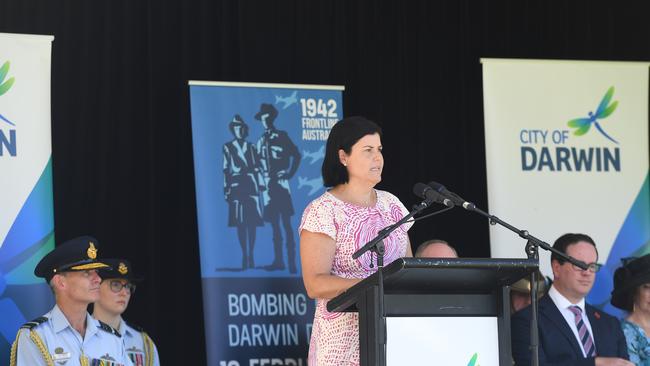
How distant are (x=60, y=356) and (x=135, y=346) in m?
1.09

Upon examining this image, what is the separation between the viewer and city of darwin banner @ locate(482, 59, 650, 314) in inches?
255

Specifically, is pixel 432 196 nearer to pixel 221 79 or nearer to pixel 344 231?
pixel 344 231

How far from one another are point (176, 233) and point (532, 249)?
11.0 feet

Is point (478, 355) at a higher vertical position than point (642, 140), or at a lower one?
lower

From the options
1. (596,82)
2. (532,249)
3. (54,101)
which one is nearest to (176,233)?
(54,101)

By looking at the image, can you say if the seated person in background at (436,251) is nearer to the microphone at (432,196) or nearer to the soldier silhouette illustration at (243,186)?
the soldier silhouette illustration at (243,186)

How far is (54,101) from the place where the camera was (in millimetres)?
6344

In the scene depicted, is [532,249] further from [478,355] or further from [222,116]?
[222,116]

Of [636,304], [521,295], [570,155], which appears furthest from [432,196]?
[570,155]

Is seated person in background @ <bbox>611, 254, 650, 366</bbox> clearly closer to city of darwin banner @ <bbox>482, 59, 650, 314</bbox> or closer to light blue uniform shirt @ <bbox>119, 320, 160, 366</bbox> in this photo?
city of darwin banner @ <bbox>482, 59, 650, 314</bbox>

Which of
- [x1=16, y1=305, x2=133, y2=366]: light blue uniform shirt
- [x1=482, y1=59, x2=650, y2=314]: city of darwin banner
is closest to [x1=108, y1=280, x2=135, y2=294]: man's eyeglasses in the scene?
[x1=16, y1=305, x2=133, y2=366]: light blue uniform shirt

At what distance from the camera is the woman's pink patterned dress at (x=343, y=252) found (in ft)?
12.6

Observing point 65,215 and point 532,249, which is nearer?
point 532,249

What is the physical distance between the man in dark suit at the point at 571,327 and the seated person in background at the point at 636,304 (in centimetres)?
19
